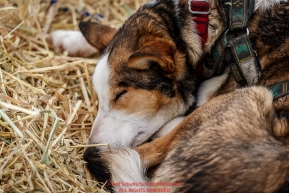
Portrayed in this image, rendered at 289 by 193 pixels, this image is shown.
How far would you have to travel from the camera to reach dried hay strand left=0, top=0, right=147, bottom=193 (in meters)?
3.06

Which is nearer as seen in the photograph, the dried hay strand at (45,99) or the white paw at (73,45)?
the dried hay strand at (45,99)

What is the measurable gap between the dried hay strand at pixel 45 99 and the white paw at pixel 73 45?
0.10 m

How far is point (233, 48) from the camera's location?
3473 millimetres

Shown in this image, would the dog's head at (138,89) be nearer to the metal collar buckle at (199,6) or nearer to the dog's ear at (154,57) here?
the dog's ear at (154,57)

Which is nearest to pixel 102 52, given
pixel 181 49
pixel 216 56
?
pixel 181 49

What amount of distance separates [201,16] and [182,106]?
765 mm

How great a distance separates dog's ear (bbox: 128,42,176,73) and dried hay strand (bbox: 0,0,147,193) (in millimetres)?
735

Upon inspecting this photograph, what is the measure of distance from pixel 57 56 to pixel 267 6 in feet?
7.77

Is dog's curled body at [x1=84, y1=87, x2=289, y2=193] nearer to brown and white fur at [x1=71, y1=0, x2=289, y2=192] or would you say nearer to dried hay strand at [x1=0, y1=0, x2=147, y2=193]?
brown and white fur at [x1=71, y1=0, x2=289, y2=192]

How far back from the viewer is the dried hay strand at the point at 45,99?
10.0ft

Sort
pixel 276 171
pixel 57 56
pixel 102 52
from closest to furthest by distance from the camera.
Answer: pixel 276 171 < pixel 102 52 < pixel 57 56

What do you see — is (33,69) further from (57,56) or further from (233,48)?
(233,48)

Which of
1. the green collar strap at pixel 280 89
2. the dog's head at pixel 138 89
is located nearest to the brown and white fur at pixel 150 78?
the dog's head at pixel 138 89

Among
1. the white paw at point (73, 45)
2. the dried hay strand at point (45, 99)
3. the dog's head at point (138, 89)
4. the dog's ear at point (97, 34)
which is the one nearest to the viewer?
the dried hay strand at point (45, 99)
